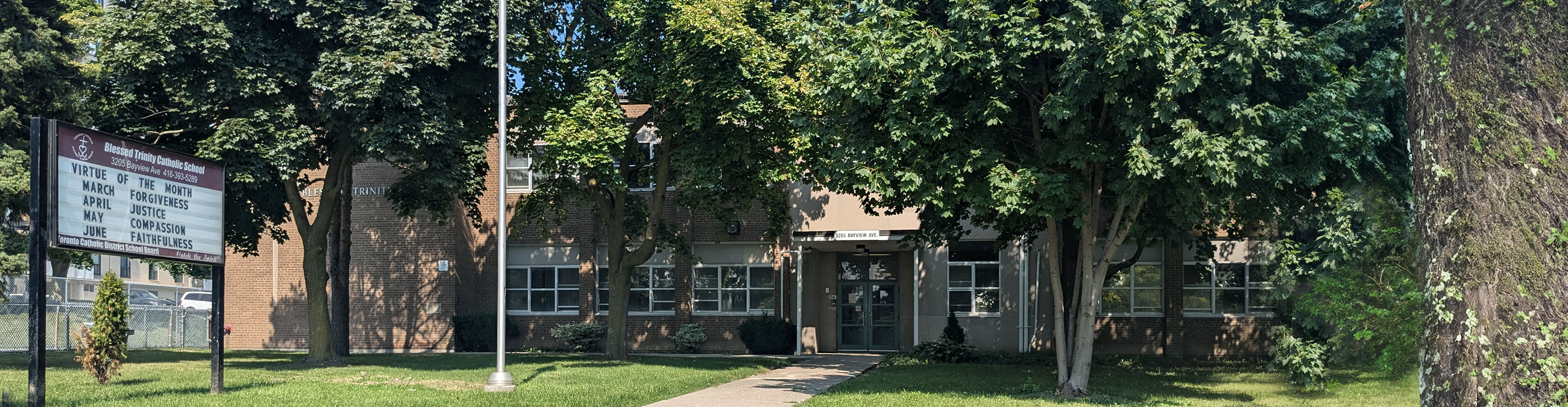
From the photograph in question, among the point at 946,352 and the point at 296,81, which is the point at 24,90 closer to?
the point at 296,81

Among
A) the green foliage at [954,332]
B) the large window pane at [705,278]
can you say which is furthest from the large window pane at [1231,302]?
the large window pane at [705,278]

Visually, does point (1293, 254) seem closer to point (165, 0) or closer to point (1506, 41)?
point (1506, 41)

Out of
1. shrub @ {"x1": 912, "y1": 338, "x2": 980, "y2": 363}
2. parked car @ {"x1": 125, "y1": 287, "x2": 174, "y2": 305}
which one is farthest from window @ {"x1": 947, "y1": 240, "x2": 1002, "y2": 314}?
parked car @ {"x1": 125, "y1": 287, "x2": 174, "y2": 305}

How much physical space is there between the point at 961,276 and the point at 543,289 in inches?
451

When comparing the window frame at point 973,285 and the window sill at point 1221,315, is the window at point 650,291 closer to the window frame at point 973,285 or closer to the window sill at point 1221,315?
the window frame at point 973,285

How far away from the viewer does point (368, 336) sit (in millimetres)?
30906

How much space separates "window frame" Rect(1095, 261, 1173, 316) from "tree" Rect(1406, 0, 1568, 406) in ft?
76.2

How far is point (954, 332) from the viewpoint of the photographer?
24.9 metres

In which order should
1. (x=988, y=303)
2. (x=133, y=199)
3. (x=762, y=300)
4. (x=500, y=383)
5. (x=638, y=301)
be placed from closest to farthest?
1. (x=133, y=199)
2. (x=500, y=383)
3. (x=988, y=303)
4. (x=762, y=300)
5. (x=638, y=301)

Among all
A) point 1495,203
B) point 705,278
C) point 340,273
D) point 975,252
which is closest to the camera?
point 1495,203

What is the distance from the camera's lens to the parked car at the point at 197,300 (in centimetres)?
5441

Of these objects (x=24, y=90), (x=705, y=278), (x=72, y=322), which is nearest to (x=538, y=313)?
(x=705, y=278)

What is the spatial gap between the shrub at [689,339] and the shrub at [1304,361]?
1445 cm

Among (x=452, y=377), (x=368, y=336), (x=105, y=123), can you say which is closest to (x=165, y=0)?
(x=105, y=123)
